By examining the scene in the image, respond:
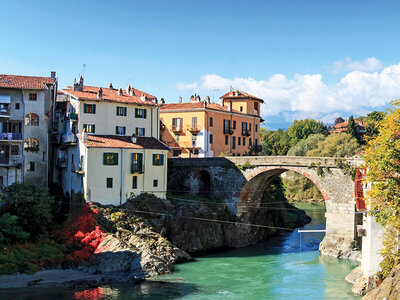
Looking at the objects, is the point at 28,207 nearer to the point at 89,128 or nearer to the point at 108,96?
the point at 89,128

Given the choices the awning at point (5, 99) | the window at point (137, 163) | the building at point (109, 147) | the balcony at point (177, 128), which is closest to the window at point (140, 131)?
the building at point (109, 147)

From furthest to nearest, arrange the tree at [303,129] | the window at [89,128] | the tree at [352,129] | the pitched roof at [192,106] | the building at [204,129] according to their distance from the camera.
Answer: the tree at [303,129] < the tree at [352,129] < the pitched roof at [192,106] < the building at [204,129] < the window at [89,128]

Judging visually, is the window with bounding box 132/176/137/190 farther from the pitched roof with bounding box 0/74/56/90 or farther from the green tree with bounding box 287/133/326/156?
the green tree with bounding box 287/133/326/156

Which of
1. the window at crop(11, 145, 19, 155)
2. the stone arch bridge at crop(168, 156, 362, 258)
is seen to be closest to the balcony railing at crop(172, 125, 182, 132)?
the stone arch bridge at crop(168, 156, 362, 258)

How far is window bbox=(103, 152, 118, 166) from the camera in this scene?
150 ft

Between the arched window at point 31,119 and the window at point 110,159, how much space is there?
814cm

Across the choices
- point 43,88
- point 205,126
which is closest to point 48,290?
point 43,88

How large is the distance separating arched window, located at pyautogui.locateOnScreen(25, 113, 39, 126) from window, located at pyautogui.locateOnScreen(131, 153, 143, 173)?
9.98 metres

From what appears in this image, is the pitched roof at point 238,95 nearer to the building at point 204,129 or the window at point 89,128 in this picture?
the building at point 204,129

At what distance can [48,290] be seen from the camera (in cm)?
3347

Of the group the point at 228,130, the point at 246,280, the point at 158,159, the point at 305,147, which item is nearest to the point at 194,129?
the point at 228,130

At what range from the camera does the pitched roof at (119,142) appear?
4578 centimetres

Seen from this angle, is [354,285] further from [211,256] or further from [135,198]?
[135,198]

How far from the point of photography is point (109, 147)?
45781 mm
